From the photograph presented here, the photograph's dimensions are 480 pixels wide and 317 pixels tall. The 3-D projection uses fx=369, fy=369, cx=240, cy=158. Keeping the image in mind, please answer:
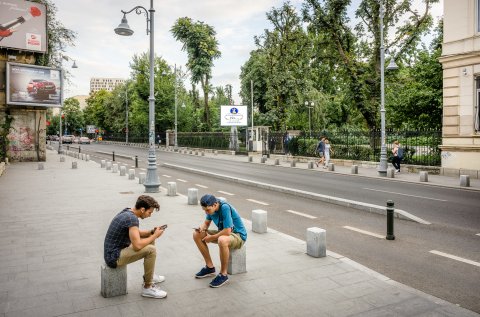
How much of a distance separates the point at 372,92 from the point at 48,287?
27.4 m

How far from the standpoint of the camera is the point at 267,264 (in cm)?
582

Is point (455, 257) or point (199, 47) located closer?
point (455, 257)

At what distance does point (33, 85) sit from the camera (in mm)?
26859

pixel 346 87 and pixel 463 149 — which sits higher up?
pixel 346 87

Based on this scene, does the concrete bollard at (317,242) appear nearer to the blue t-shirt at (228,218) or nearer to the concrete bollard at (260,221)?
the blue t-shirt at (228,218)

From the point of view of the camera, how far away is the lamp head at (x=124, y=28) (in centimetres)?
1332

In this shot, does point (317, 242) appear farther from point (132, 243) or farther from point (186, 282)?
point (132, 243)

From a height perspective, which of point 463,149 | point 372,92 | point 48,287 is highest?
point 372,92

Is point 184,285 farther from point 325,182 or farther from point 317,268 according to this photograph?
point 325,182

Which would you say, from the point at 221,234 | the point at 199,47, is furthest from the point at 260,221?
the point at 199,47

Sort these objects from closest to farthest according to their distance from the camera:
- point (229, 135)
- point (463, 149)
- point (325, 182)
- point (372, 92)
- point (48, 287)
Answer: point (48, 287)
point (325, 182)
point (463, 149)
point (372, 92)
point (229, 135)

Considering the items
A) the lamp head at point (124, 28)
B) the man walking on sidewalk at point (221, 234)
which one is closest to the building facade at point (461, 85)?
the lamp head at point (124, 28)

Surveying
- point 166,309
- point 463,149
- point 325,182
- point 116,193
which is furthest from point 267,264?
point 463,149

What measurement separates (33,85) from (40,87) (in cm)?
48
